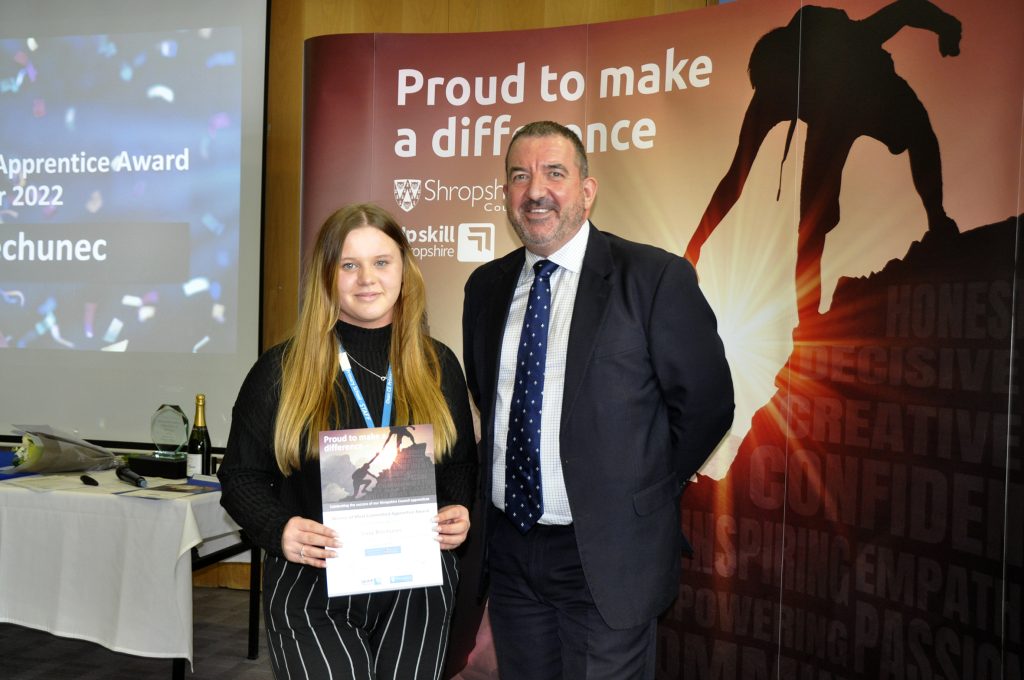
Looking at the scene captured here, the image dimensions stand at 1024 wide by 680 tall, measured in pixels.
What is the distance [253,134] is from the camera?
5.12 metres

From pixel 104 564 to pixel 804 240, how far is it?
2.81 meters

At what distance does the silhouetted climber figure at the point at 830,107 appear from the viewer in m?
2.68

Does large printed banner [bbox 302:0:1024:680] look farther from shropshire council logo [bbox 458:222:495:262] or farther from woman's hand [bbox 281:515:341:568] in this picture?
woman's hand [bbox 281:515:341:568]

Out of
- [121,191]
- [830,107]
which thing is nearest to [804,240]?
[830,107]

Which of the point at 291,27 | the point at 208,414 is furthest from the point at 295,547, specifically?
the point at 291,27

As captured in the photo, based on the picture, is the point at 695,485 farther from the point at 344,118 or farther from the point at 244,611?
the point at 244,611

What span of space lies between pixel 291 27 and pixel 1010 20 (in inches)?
156

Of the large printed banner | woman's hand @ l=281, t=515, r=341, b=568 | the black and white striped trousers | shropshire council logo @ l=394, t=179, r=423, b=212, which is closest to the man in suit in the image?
the black and white striped trousers

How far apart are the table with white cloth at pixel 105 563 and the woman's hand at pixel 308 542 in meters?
1.73

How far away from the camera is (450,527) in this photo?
1.71m

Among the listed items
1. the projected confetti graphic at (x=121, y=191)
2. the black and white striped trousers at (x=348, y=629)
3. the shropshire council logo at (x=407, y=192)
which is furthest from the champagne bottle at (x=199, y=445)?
the black and white striped trousers at (x=348, y=629)

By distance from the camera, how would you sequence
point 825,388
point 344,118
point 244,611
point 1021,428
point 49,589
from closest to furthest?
point 1021,428 < point 825,388 < point 49,589 < point 344,118 < point 244,611

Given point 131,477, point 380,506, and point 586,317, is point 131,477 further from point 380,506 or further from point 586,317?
point 586,317

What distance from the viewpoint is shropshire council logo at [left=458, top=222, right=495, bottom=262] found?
→ 3.76 meters
